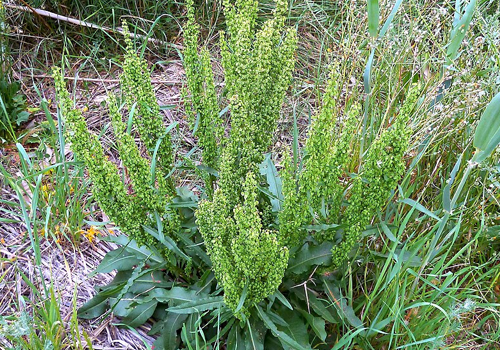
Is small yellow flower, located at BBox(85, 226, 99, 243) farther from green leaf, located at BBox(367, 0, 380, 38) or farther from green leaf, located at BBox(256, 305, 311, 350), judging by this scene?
green leaf, located at BBox(367, 0, 380, 38)

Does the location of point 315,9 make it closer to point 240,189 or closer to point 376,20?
point 376,20

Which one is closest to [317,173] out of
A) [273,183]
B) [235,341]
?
[273,183]

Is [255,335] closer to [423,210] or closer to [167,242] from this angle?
[167,242]

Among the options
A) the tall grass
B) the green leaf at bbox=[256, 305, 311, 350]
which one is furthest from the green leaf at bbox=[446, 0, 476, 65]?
the green leaf at bbox=[256, 305, 311, 350]

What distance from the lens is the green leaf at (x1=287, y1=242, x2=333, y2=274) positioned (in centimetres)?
209

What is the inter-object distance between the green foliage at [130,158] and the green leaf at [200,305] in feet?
1.08

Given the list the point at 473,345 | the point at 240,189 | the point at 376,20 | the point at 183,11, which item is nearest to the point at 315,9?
the point at 183,11

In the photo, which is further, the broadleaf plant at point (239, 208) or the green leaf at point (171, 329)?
the green leaf at point (171, 329)

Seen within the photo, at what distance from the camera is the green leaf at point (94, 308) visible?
2.34 m

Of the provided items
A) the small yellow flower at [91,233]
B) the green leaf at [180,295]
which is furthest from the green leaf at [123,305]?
the small yellow flower at [91,233]

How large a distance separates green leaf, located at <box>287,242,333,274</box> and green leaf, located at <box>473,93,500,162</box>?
71 centimetres

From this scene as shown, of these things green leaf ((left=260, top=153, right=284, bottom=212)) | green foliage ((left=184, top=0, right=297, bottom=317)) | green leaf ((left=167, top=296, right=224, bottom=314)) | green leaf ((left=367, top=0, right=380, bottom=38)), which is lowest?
green leaf ((left=167, top=296, right=224, bottom=314))

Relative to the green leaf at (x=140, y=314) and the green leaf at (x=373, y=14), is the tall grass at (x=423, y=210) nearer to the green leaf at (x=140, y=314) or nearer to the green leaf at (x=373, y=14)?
the green leaf at (x=373, y=14)

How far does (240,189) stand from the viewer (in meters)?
2.04
